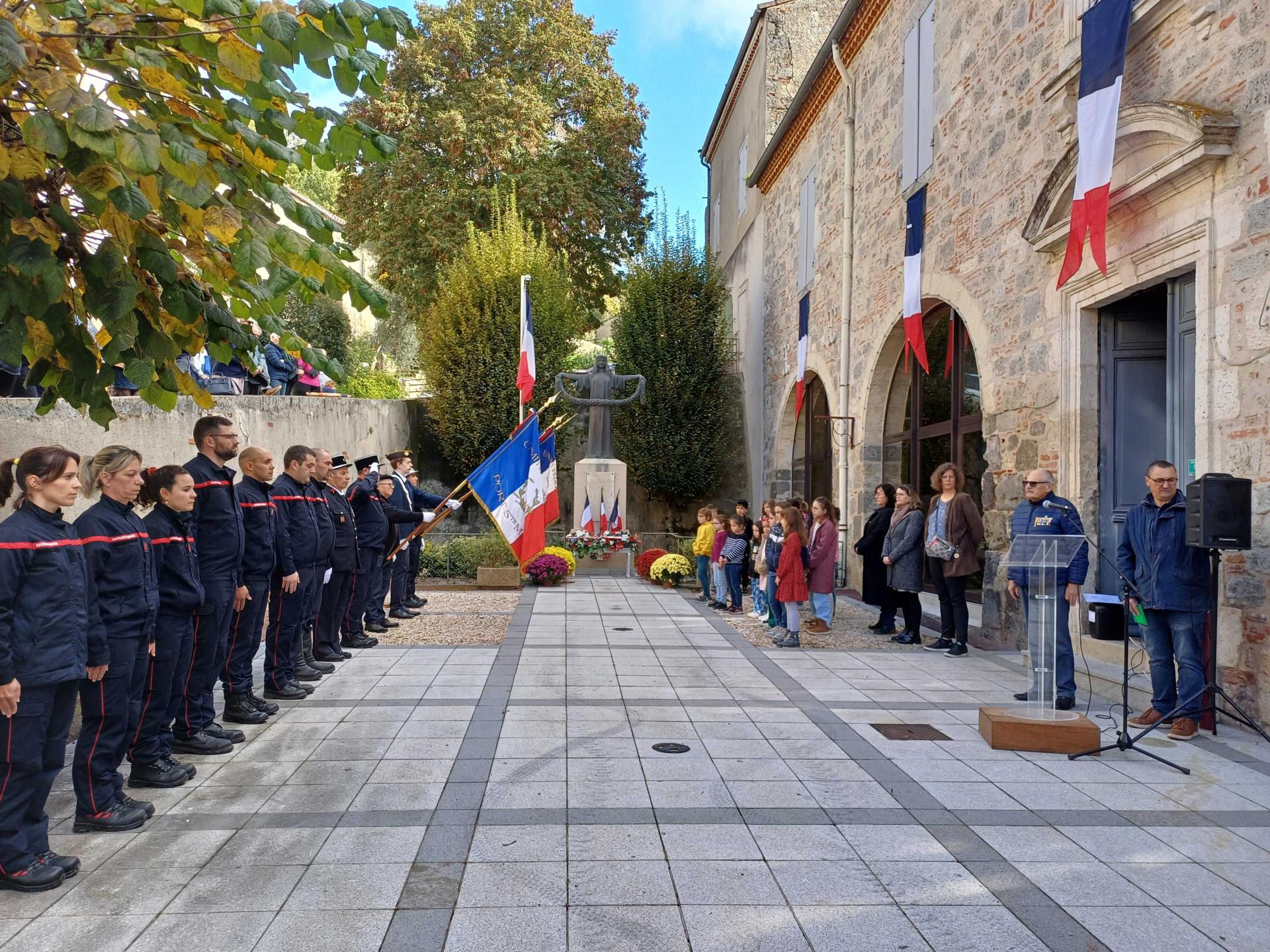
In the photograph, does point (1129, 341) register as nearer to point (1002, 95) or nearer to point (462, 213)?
point (1002, 95)

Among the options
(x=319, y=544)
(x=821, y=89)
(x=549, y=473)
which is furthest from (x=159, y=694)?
(x=821, y=89)

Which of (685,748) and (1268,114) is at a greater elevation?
(1268,114)

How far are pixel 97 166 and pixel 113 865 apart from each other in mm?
2720

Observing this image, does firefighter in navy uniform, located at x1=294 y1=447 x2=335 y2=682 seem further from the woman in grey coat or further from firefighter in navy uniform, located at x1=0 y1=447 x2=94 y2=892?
the woman in grey coat

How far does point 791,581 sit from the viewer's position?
380 inches

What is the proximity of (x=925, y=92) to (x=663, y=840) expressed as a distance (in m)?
10.8

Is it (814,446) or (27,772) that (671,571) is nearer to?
(814,446)

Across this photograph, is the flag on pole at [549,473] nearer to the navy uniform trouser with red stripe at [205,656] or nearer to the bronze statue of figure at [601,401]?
the bronze statue of figure at [601,401]

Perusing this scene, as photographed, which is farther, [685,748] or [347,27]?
[685,748]

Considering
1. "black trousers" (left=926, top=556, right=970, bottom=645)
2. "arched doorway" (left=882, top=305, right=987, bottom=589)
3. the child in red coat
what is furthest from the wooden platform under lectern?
"arched doorway" (left=882, top=305, right=987, bottom=589)

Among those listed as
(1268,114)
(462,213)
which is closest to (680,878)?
(1268,114)

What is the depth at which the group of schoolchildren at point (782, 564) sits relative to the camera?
9.68 m

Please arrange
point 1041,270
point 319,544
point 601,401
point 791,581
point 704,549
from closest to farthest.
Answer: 1. point 319,544
2. point 1041,270
3. point 791,581
4. point 704,549
5. point 601,401

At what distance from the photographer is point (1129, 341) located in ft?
27.0
